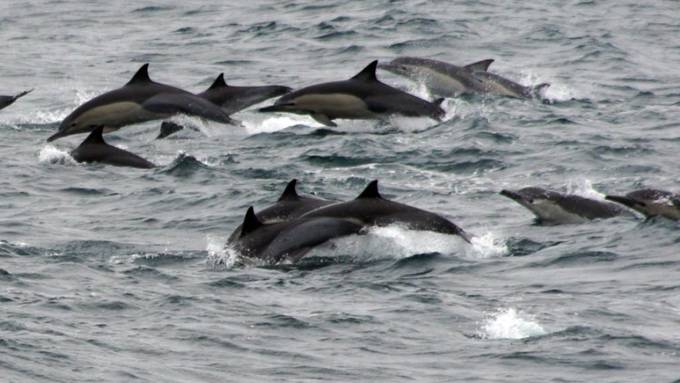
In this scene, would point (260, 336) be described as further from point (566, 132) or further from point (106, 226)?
point (566, 132)

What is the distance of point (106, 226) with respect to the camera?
18.5m

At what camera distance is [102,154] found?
868 inches

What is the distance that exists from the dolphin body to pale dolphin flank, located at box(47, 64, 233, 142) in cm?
748

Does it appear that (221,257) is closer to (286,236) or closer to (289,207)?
(286,236)

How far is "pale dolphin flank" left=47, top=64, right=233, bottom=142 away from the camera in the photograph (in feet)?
78.5

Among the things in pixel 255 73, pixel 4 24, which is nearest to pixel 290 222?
pixel 255 73

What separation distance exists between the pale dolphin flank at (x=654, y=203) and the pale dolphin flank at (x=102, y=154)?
667 centimetres

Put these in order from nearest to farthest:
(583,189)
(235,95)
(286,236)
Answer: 1. (286,236)
2. (583,189)
3. (235,95)

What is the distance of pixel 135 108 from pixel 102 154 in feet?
6.60

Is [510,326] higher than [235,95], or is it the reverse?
[510,326]

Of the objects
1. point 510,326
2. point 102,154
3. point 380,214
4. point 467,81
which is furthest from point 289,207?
point 467,81

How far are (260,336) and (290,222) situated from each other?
295 cm

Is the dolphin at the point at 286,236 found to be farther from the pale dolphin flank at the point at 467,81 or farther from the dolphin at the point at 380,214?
the pale dolphin flank at the point at 467,81

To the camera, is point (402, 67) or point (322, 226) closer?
point (322, 226)
